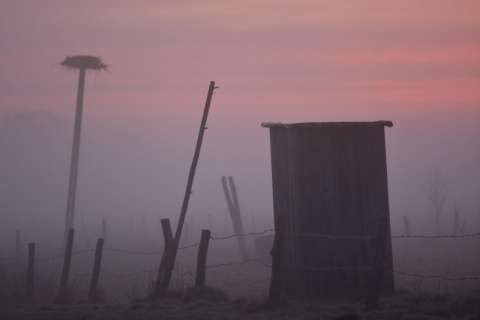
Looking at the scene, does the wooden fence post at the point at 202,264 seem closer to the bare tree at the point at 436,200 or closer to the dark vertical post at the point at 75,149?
the dark vertical post at the point at 75,149

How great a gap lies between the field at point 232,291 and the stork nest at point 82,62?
8854mm

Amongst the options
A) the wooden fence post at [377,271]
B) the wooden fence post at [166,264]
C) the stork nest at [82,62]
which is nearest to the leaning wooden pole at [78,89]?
the stork nest at [82,62]

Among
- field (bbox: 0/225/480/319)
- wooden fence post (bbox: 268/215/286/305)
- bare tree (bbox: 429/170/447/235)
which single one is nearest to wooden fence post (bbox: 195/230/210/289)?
field (bbox: 0/225/480/319)

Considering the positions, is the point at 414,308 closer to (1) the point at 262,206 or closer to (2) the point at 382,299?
(2) the point at 382,299

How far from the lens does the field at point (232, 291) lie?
42.5 feet

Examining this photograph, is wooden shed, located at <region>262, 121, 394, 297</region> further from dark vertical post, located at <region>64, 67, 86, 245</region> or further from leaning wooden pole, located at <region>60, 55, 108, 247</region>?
leaning wooden pole, located at <region>60, 55, 108, 247</region>

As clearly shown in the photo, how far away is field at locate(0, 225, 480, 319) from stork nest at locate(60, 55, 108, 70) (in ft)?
29.0

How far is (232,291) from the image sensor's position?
64.3 ft

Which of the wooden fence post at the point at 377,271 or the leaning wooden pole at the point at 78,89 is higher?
the leaning wooden pole at the point at 78,89

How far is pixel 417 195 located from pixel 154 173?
40155 mm

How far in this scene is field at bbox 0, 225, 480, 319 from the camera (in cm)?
1295

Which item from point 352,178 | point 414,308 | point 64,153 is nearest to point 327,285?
point 352,178

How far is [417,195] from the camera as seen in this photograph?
96125 millimetres

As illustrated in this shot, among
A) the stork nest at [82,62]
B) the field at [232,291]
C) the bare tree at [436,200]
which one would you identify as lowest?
the field at [232,291]
